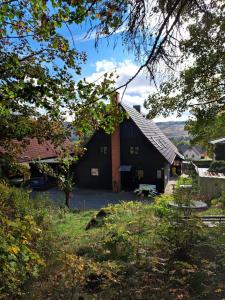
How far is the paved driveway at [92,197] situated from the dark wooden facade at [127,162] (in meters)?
1.33

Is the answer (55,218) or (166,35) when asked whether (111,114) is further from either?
(55,218)

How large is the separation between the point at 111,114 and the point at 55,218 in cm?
967

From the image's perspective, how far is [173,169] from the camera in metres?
33.6

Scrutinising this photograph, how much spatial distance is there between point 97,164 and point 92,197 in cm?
415

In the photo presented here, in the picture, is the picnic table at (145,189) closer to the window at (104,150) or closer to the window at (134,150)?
the window at (134,150)

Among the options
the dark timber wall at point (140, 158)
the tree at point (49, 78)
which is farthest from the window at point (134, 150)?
the tree at point (49, 78)

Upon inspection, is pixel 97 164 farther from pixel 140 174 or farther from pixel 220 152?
pixel 220 152

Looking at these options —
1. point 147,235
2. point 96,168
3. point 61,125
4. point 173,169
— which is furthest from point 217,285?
point 173,169

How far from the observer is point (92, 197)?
24094 mm

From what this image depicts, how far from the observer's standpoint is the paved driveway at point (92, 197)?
21.7m

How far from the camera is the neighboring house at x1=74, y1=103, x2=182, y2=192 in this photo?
998 inches

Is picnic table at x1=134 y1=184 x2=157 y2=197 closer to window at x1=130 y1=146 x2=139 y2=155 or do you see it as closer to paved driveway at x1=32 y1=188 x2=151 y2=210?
paved driveway at x1=32 y1=188 x2=151 y2=210

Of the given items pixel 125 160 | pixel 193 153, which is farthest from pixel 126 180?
pixel 193 153

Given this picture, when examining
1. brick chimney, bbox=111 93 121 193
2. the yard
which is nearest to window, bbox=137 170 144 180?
brick chimney, bbox=111 93 121 193
